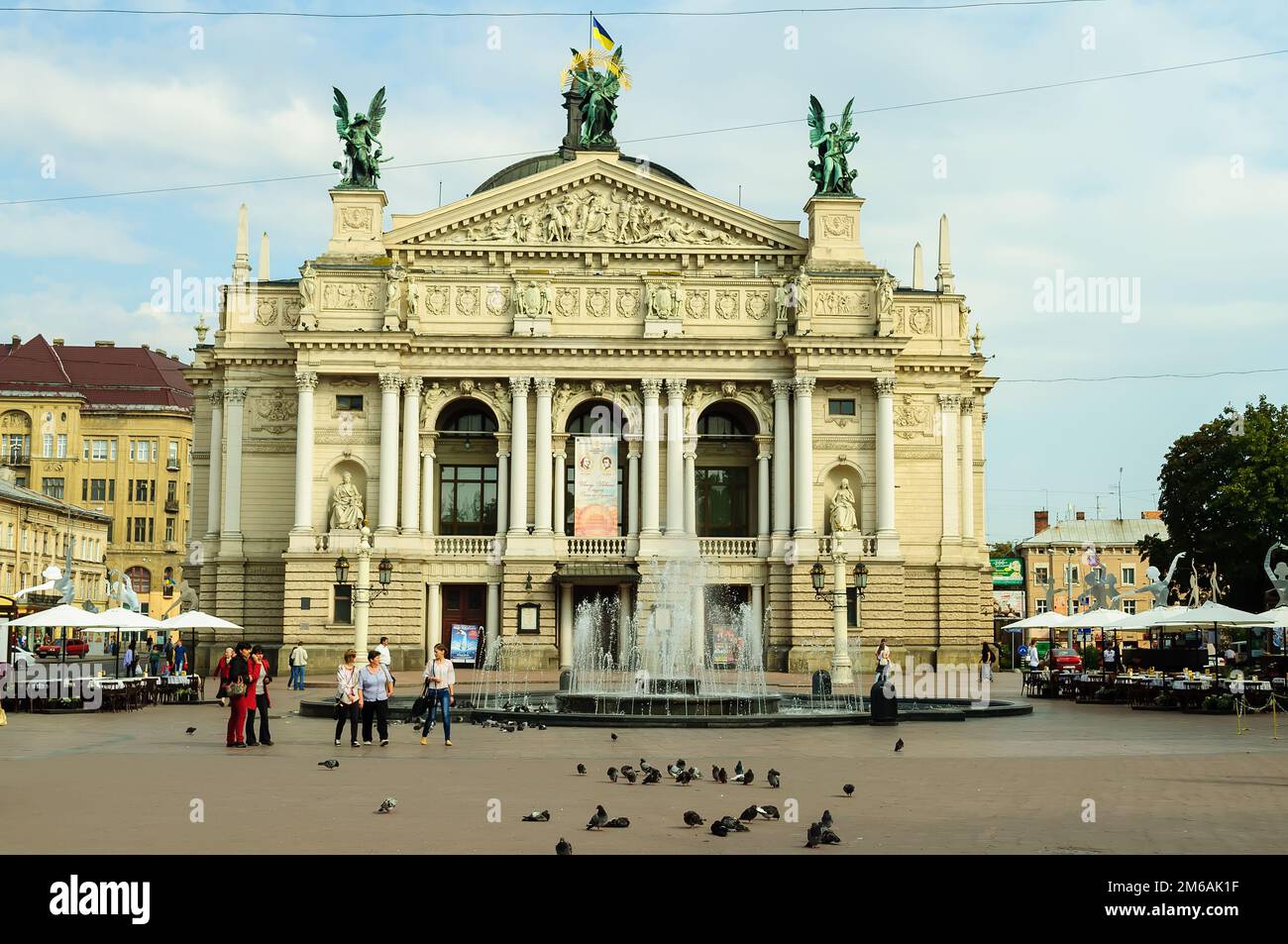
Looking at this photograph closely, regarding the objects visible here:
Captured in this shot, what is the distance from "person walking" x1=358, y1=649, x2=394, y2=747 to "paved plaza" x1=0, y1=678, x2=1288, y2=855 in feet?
2.36

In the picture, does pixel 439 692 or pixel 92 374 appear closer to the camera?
pixel 439 692

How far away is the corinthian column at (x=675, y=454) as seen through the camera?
65.8 meters

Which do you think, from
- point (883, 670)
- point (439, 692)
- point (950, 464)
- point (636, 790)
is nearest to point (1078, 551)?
point (950, 464)

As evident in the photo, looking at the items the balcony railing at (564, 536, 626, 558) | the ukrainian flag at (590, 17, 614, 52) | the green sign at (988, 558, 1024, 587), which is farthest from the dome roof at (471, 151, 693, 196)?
the green sign at (988, 558, 1024, 587)

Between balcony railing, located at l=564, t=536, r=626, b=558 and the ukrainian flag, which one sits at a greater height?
the ukrainian flag

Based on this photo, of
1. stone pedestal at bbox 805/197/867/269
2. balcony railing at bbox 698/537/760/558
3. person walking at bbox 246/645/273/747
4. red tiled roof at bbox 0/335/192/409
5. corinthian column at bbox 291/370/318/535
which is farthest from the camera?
red tiled roof at bbox 0/335/192/409

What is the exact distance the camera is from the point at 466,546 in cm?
6594

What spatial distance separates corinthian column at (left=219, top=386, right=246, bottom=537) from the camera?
67.2 meters

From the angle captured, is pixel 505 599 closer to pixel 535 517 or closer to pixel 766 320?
pixel 535 517

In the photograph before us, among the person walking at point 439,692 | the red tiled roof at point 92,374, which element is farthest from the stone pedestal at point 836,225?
the red tiled roof at point 92,374

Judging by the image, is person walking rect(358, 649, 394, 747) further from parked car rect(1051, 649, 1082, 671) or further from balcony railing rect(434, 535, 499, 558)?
parked car rect(1051, 649, 1082, 671)

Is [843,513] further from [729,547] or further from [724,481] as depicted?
[724,481]

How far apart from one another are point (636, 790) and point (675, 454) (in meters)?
45.5
